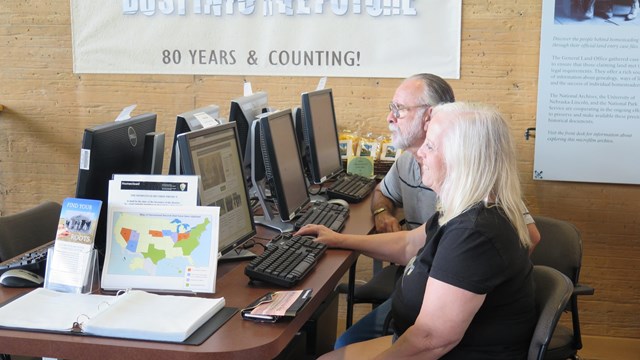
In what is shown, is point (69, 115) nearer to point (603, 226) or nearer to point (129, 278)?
point (129, 278)

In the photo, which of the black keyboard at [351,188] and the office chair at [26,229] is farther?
the black keyboard at [351,188]

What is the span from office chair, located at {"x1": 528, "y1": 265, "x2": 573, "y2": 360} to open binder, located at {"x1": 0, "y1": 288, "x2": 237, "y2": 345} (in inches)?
30.2

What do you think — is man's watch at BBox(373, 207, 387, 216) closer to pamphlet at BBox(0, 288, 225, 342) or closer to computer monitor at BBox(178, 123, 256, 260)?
computer monitor at BBox(178, 123, 256, 260)

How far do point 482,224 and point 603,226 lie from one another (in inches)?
90.7

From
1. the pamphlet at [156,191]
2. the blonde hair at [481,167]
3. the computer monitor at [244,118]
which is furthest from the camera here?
the computer monitor at [244,118]

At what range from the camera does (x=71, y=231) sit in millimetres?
1916

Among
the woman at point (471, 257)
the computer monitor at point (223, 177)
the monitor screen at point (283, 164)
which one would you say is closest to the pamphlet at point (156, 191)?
the computer monitor at point (223, 177)

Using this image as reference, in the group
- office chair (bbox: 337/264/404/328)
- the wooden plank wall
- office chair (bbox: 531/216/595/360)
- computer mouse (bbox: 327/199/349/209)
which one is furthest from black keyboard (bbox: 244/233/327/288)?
the wooden plank wall

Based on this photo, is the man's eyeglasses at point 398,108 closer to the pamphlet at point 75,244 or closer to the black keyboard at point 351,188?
the black keyboard at point 351,188

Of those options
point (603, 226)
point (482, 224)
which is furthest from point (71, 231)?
point (603, 226)

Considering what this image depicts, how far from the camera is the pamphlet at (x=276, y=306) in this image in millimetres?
1761

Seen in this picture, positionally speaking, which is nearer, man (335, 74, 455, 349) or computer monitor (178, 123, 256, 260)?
computer monitor (178, 123, 256, 260)

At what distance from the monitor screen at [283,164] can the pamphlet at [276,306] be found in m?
0.82

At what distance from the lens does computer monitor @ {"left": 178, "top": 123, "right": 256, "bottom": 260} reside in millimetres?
2145
